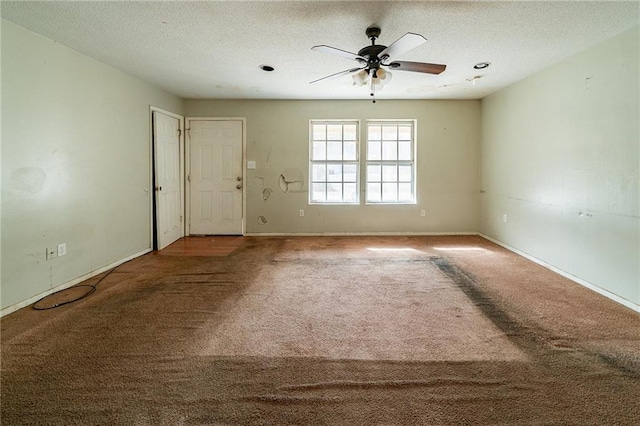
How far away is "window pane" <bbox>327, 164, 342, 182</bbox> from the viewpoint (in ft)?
17.7

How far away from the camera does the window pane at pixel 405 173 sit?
541 cm

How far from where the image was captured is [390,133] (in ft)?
17.7

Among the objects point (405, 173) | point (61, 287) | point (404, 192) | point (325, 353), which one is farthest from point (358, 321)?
point (405, 173)

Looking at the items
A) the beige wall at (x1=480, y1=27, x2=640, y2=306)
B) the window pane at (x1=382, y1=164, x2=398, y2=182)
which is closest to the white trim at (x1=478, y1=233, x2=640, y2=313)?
the beige wall at (x1=480, y1=27, x2=640, y2=306)

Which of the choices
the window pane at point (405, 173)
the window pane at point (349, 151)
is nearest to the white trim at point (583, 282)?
the window pane at point (405, 173)

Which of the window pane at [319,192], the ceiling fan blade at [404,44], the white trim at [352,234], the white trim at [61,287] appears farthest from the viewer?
the window pane at [319,192]

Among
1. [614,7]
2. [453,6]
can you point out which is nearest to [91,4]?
[453,6]

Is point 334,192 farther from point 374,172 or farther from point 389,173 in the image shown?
point 389,173

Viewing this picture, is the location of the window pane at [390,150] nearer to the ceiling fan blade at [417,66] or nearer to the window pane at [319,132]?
the window pane at [319,132]

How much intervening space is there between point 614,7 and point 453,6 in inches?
46.5

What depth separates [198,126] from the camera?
5262 millimetres

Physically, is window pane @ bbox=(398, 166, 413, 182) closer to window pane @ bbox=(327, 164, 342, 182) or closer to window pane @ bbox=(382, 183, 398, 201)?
window pane @ bbox=(382, 183, 398, 201)

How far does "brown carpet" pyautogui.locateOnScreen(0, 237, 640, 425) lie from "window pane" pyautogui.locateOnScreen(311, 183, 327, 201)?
94.4 inches

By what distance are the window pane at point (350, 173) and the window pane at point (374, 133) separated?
1.88 ft
